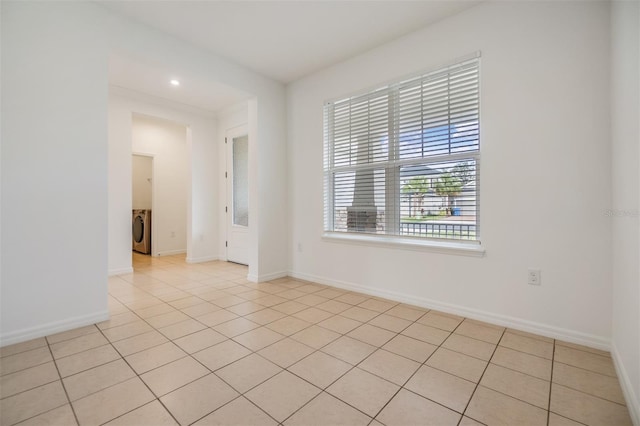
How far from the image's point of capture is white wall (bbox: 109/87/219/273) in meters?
4.38

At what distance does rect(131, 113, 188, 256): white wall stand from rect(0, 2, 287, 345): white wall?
10.7ft

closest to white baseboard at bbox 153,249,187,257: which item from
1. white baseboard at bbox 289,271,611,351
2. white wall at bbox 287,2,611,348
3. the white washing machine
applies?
the white washing machine

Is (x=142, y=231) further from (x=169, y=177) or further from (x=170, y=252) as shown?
(x=169, y=177)

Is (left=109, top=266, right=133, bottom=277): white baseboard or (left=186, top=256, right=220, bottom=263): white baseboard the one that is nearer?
(left=109, top=266, right=133, bottom=277): white baseboard

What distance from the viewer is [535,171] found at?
2.29 metres

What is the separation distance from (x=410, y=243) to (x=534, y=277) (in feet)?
3.46

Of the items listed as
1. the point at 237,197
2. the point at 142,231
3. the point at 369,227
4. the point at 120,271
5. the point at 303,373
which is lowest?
the point at 303,373

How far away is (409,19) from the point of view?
275 centimetres

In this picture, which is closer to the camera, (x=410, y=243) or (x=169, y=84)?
(x=410, y=243)

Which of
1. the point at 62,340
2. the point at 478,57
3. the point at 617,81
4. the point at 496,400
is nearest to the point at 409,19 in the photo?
the point at 478,57

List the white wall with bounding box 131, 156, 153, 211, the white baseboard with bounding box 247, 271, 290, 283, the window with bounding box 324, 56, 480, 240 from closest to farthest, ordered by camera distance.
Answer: the window with bounding box 324, 56, 480, 240 → the white baseboard with bounding box 247, 271, 290, 283 → the white wall with bounding box 131, 156, 153, 211

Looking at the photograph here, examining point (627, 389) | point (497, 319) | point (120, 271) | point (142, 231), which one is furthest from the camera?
point (142, 231)

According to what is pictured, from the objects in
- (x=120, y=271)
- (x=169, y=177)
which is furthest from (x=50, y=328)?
(x=169, y=177)

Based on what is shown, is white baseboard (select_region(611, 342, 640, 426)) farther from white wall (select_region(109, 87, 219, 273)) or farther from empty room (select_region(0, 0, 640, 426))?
white wall (select_region(109, 87, 219, 273))
